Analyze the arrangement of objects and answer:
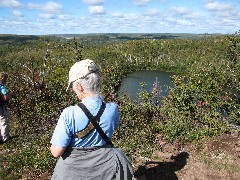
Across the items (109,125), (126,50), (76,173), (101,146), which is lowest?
(126,50)

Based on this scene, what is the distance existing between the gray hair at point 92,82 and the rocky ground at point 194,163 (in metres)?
3.36

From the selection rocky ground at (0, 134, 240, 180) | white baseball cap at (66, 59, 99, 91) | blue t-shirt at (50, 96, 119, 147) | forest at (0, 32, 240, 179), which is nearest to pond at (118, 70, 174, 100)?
forest at (0, 32, 240, 179)

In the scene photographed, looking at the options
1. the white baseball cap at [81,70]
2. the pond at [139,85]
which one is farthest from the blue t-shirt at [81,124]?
the pond at [139,85]

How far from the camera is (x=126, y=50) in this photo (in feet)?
510

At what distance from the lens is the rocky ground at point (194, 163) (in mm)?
6223

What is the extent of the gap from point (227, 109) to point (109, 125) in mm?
12364

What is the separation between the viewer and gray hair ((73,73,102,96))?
310cm

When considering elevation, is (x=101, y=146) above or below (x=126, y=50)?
above

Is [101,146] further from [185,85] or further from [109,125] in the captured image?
[185,85]

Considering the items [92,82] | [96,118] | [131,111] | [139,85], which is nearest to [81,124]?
Result: [96,118]

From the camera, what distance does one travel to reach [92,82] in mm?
3141

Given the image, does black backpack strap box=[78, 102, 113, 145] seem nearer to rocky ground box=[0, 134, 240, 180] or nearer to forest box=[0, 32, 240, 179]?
forest box=[0, 32, 240, 179]

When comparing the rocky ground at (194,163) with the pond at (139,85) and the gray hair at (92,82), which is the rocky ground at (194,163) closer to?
the gray hair at (92,82)

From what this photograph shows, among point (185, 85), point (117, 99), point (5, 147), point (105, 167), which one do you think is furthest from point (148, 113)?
point (105, 167)
